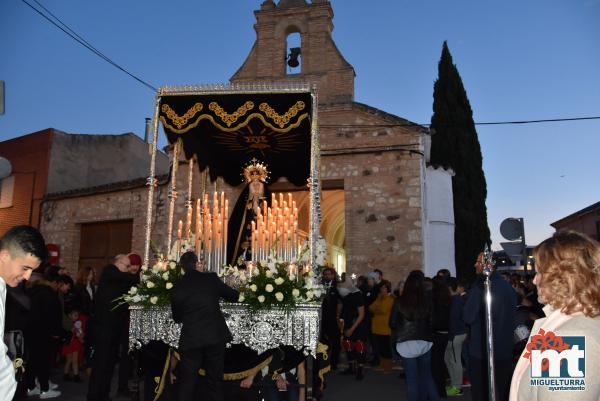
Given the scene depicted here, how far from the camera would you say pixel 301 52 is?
14.2 meters

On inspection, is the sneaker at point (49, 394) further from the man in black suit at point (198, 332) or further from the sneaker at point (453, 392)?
the sneaker at point (453, 392)

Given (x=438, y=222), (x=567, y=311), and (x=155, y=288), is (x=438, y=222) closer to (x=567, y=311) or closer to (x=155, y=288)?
(x=155, y=288)

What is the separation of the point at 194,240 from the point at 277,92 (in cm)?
251

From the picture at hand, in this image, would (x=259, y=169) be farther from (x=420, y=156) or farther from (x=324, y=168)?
(x=420, y=156)

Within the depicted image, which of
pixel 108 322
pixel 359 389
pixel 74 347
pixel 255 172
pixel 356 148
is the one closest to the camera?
pixel 108 322

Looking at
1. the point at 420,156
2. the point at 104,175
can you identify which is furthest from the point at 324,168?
the point at 104,175

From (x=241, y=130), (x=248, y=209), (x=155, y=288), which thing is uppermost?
(x=241, y=130)

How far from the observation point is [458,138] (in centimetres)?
1700

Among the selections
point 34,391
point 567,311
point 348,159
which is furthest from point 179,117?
point 348,159

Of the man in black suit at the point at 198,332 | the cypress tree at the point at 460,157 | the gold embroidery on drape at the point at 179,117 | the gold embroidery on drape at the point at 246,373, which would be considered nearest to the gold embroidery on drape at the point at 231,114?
the gold embroidery on drape at the point at 179,117

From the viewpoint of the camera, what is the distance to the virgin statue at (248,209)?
9055mm

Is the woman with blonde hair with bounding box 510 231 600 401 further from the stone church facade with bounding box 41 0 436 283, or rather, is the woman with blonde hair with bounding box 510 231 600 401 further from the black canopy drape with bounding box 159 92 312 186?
the stone church facade with bounding box 41 0 436 283

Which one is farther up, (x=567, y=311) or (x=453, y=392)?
(x=567, y=311)

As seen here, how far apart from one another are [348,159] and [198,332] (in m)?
9.18
